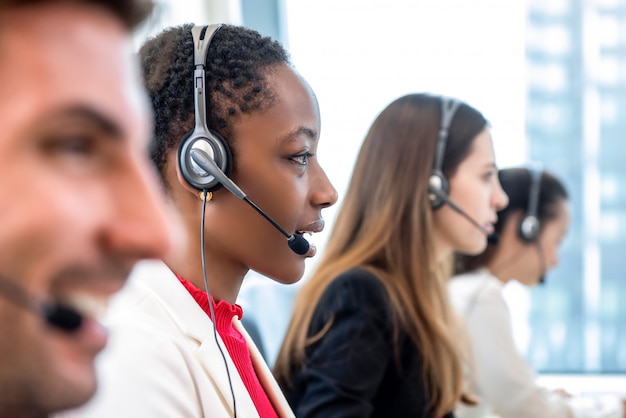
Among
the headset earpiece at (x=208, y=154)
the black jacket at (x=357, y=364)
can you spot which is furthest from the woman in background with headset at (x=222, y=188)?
the black jacket at (x=357, y=364)

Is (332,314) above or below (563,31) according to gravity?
below

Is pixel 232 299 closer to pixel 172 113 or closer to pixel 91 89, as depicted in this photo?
pixel 172 113

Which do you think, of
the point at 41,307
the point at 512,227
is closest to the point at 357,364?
the point at 512,227

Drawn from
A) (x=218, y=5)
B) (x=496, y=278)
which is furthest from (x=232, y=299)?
(x=218, y=5)

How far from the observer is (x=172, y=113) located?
33.6 inches

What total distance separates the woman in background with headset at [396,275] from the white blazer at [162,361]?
518 mm

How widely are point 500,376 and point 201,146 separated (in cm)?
129

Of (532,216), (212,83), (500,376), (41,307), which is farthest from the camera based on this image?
(532,216)

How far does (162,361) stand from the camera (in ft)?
2.44

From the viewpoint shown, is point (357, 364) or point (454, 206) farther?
point (454, 206)

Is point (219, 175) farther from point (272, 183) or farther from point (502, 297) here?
point (502, 297)

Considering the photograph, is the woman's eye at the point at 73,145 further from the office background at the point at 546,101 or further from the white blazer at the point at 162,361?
the office background at the point at 546,101

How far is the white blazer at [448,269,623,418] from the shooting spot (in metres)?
1.81

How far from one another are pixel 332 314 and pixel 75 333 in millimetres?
1095
